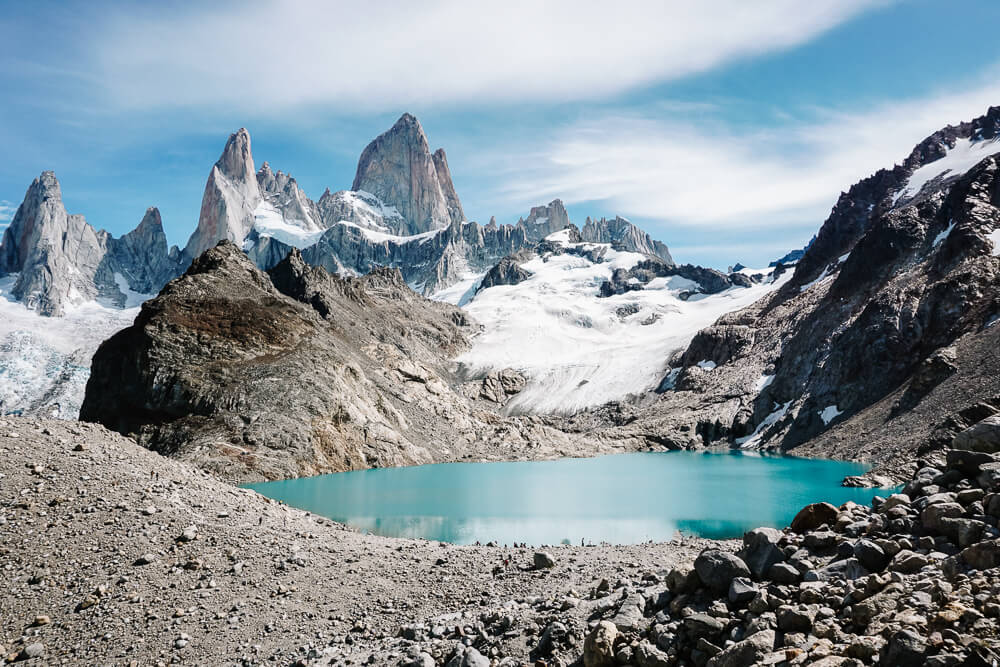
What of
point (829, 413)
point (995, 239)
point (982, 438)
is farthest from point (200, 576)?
point (995, 239)

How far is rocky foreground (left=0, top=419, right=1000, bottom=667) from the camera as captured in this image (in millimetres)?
7004

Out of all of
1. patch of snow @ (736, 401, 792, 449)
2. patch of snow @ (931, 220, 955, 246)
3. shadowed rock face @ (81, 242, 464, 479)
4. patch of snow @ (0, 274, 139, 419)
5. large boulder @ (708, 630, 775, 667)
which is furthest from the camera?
patch of snow @ (0, 274, 139, 419)

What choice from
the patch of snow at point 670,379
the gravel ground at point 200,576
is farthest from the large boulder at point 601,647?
the patch of snow at point 670,379

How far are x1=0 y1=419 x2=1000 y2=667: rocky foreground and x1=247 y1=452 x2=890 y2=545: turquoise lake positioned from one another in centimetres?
1198

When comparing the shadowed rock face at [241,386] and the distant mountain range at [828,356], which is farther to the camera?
the distant mountain range at [828,356]

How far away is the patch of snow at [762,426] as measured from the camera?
89.7 metres

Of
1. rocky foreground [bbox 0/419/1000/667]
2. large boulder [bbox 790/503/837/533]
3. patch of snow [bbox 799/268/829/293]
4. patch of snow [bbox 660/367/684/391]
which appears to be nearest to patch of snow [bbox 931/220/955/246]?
patch of snow [bbox 799/268/829/293]

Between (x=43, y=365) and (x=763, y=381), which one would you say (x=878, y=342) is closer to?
(x=763, y=381)

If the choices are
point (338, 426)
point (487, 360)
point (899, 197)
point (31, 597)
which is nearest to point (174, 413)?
point (338, 426)

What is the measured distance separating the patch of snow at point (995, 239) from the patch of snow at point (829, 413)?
80.7ft

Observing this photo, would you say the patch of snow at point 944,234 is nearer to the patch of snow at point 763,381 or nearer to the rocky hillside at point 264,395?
the patch of snow at point 763,381

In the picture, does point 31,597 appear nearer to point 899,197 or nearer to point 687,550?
point 687,550

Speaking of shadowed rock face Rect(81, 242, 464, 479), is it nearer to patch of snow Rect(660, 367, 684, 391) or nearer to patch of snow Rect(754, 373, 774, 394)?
patch of snow Rect(754, 373, 774, 394)

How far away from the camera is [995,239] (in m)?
74.1
